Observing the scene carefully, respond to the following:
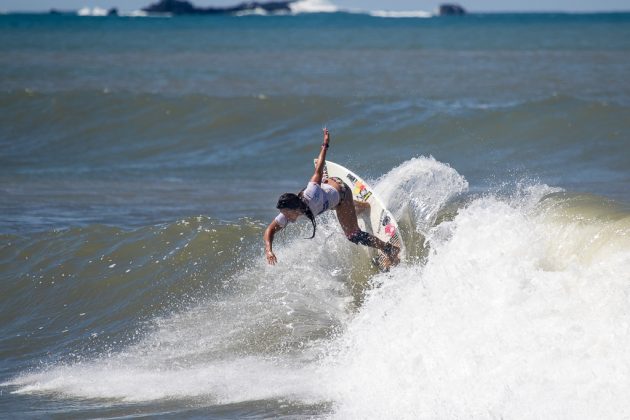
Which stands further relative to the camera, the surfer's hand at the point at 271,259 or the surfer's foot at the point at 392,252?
the surfer's foot at the point at 392,252

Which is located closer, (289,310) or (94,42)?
(289,310)

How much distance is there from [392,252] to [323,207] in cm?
83

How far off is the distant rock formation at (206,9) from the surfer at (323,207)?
164 metres

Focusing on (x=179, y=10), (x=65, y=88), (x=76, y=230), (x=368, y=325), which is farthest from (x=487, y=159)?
(x=179, y=10)

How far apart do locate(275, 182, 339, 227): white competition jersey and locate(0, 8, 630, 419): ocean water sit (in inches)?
33.6

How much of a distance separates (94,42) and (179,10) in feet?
375

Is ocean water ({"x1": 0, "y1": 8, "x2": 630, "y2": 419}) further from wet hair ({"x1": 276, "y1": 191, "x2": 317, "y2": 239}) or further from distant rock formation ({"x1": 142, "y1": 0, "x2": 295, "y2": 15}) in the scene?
distant rock formation ({"x1": 142, "y1": 0, "x2": 295, "y2": 15})

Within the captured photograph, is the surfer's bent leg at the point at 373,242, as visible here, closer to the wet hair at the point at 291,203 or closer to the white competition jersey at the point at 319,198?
the white competition jersey at the point at 319,198

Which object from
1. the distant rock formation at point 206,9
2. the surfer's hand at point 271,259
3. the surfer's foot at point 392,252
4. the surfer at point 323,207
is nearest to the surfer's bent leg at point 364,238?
the surfer at point 323,207

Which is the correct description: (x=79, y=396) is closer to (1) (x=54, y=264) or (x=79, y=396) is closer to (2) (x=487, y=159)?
(1) (x=54, y=264)

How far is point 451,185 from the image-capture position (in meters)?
10.2

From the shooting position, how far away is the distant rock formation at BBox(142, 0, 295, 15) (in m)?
167

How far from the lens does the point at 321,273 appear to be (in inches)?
371

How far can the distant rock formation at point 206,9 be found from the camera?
167 metres
